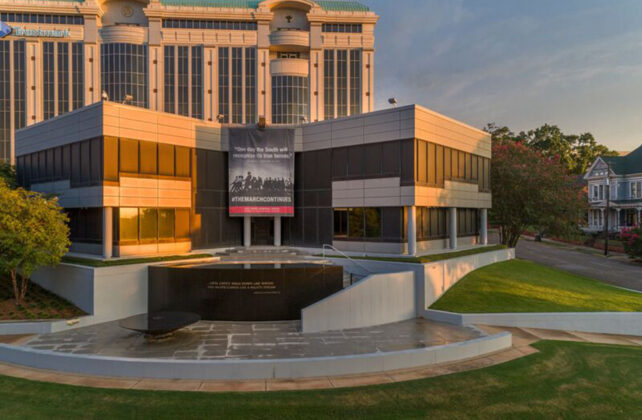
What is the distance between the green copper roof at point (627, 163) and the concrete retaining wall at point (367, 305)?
6286cm

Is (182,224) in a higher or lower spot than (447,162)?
lower

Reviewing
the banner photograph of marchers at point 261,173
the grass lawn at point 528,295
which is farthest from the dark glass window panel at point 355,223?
the grass lawn at point 528,295

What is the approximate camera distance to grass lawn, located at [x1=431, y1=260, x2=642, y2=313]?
2191 centimetres

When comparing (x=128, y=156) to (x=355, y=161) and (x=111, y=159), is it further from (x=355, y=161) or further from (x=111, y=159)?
(x=355, y=161)

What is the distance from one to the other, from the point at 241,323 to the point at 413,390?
1024 cm

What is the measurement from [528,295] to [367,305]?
→ 11.1 metres

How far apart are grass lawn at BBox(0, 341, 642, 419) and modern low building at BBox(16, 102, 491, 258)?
13874mm

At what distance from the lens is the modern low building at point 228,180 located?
25812mm

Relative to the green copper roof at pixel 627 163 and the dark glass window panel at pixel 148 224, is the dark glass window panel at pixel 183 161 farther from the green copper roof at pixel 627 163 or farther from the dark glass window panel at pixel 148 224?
the green copper roof at pixel 627 163

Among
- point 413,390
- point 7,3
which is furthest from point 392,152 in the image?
point 7,3

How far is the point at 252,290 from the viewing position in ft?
66.3

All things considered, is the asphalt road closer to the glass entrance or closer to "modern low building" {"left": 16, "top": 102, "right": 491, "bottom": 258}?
"modern low building" {"left": 16, "top": 102, "right": 491, "bottom": 258}

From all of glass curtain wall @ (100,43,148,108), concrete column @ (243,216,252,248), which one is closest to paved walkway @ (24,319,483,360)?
concrete column @ (243,216,252,248)

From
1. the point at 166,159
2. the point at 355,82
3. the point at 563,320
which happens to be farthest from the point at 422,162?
the point at 355,82
